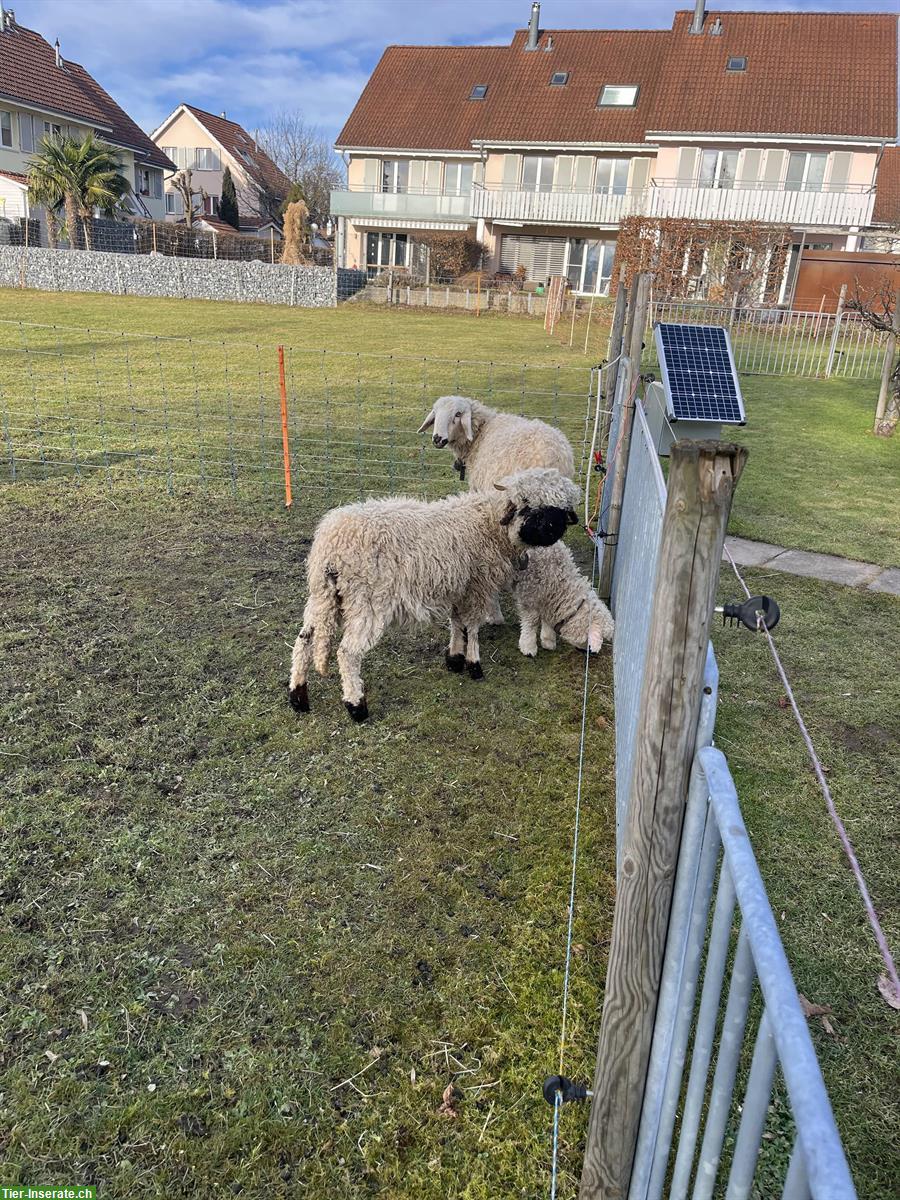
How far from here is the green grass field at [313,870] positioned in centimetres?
235

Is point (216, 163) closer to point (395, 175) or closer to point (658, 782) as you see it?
point (395, 175)

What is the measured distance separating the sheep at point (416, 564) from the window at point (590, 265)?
32.3m

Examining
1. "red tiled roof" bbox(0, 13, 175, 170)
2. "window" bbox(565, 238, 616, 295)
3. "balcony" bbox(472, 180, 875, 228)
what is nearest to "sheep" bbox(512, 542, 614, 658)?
"balcony" bbox(472, 180, 875, 228)

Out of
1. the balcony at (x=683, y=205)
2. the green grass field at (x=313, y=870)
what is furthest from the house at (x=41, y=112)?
the green grass field at (x=313, y=870)

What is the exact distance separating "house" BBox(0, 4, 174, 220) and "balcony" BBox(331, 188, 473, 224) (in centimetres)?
1049

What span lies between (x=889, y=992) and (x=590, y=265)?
35685 mm

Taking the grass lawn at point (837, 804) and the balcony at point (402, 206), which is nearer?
the grass lawn at point (837, 804)

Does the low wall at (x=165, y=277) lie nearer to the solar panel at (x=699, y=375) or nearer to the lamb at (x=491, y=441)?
the lamb at (x=491, y=441)

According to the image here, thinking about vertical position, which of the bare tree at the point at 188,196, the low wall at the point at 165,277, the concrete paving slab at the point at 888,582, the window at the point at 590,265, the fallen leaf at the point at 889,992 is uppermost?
the bare tree at the point at 188,196

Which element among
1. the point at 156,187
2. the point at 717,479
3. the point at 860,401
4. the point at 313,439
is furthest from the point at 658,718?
the point at 156,187

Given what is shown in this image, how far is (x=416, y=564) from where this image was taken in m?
4.41

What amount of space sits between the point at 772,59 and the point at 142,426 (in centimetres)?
3326

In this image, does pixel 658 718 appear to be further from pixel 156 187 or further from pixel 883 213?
pixel 156 187

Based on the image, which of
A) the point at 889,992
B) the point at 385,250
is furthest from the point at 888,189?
the point at 889,992
